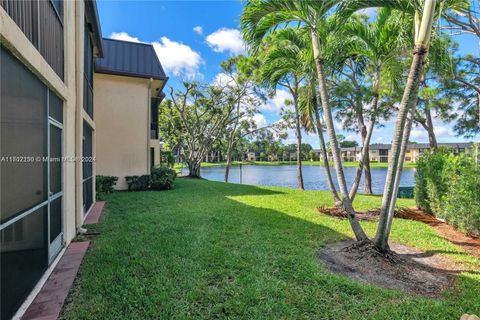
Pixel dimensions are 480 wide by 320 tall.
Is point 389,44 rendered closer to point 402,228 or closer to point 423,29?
point 423,29

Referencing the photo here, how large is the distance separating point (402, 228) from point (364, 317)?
429cm

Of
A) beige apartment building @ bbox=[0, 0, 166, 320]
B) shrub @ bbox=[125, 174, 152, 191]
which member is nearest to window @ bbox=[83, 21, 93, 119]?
beige apartment building @ bbox=[0, 0, 166, 320]

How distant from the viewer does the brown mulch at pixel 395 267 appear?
3520 mm

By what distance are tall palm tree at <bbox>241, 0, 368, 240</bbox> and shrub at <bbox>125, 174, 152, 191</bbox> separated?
8457 millimetres

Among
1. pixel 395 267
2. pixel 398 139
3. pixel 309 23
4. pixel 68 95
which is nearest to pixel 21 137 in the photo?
pixel 68 95

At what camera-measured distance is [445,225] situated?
6672 millimetres

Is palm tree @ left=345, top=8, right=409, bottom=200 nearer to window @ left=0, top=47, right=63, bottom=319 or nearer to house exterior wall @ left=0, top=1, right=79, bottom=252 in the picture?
house exterior wall @ left=0, top=1, right=79, bottom=252

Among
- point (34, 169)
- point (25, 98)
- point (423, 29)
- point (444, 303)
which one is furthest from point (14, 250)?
point (423, 29)

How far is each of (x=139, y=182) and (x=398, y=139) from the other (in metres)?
10.2

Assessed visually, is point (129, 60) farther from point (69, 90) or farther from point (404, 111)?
point (404, 111)

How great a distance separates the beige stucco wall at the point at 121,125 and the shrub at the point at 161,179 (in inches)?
19.1

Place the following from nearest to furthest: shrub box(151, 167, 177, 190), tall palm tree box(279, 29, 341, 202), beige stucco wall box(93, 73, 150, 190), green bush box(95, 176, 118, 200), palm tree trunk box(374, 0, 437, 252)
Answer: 1. palm tree trunk box(374, 0, 437, 252)
2. tall palm tree box(279, 29, 341, 202)
3. green bush box(95, 176, 118, 200)
4. beige stucco wall box(93, 73, 150, 190)
5. shrub box(151, 167, 177, 190)

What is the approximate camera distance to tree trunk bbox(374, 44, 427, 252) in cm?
377

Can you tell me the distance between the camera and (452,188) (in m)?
6.00
